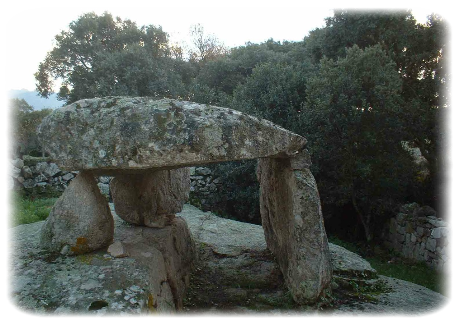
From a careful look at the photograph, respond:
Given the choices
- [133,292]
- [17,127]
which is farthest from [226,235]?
[17,127]

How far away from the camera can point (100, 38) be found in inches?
902

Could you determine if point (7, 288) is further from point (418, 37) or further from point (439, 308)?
point (418, 37)

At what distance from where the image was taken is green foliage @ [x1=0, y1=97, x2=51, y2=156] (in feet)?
67.1

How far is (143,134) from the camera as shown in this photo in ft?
11.8

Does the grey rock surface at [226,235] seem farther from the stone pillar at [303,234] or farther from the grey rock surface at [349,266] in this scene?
the stone pillar at [303,234]

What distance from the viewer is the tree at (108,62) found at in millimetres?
19031

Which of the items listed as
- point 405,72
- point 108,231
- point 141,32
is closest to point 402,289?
point 108,231

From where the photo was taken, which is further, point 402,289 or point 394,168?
point 394,168

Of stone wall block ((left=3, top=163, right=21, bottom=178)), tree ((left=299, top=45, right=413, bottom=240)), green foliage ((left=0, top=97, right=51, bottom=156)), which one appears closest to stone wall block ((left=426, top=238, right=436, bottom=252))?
tree ((left=299, top=45, right=413, bottom=240))

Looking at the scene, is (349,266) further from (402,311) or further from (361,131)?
(361,131)

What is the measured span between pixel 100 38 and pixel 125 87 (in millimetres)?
6814

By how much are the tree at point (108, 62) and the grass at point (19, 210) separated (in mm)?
8201

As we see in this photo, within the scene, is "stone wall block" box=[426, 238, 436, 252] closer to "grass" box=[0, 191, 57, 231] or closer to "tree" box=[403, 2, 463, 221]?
"tree" box=[403, 2, 463, 221]

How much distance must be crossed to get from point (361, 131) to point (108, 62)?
1403 centimetres
